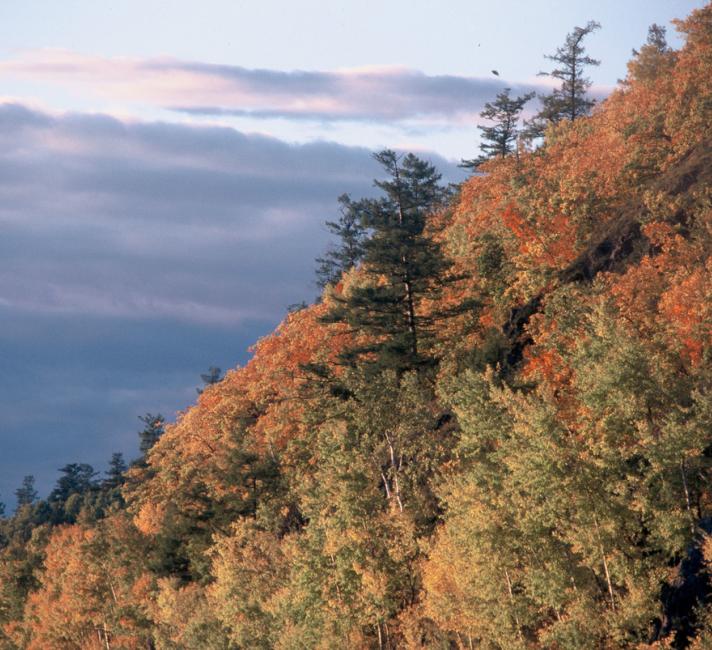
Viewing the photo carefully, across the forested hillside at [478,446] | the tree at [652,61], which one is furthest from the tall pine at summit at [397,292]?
the tree at [652,61]

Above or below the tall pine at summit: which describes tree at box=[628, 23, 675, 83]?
above

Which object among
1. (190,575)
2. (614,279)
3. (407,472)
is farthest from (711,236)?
(190,575)

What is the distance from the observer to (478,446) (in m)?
56.0

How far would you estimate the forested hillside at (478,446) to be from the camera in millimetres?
46875

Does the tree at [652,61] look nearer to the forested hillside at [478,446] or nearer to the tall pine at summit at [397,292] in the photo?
the forested hillside at [478,446]

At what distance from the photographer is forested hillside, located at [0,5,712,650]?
154 ft

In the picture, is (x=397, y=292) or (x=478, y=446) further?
(x=397, y=292)

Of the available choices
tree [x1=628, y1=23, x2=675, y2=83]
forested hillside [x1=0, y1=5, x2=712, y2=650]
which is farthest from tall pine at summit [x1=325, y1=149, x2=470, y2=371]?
tree [x1=628, y1=23, x2=675, y2=83]

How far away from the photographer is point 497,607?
50.4m

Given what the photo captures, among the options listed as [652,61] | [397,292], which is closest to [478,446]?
[397,292]

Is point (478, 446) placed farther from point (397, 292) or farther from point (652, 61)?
point (652, 61)

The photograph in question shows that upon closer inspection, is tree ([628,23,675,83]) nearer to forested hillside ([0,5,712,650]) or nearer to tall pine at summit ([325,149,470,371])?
forested hillside ([0,5,712,650])

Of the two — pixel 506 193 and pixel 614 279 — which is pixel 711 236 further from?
pixel 506 193

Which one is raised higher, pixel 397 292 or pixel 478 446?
pixel 397 292
